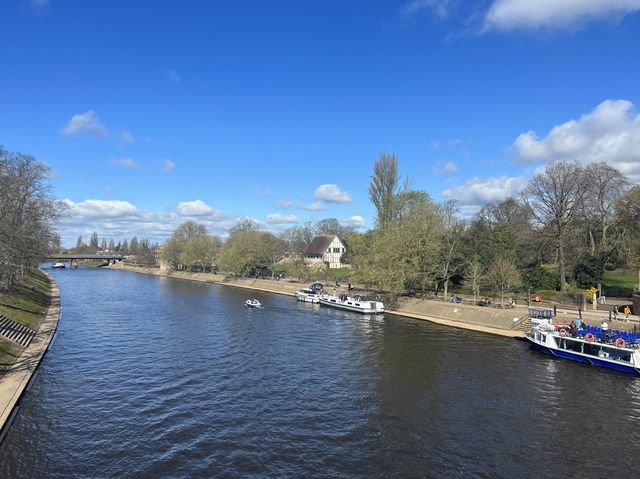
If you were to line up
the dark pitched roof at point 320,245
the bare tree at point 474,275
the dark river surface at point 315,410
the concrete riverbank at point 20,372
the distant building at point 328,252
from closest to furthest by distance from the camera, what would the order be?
the dark river surface at point 315,410
the concrete riverbank at point 20,372
the bare tree at point 474,275
the distant building at point 328,252
the dark pitched roof at point 320,245

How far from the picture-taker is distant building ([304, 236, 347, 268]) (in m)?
154

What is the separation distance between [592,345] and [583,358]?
1457mm

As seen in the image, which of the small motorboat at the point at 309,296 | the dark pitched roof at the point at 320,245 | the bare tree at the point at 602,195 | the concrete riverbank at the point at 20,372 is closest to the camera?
the concrete riverbank at the point at 20,372

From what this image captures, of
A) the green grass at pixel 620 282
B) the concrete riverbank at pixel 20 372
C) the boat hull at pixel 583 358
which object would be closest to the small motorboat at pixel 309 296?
the boat hull at pixel 583 358

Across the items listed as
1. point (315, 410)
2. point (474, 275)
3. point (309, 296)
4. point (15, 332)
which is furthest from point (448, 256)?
point (15, 332)

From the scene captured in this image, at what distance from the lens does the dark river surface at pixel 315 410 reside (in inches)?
831

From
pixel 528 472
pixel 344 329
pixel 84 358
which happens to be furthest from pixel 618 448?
pixel 84 358

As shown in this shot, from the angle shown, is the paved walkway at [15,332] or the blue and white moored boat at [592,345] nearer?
the blue and white moored boat at [592,345]

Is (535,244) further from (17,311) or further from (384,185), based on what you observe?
(17,311)

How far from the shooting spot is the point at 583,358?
134 feet

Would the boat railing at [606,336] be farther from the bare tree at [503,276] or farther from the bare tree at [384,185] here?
the bare tree at [384,185]

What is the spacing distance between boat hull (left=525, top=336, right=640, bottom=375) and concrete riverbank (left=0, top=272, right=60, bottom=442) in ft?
144

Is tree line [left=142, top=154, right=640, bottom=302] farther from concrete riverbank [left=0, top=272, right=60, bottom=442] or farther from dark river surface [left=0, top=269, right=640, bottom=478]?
concrete riverbank [left=0, top=272, right=60, bottom=442]

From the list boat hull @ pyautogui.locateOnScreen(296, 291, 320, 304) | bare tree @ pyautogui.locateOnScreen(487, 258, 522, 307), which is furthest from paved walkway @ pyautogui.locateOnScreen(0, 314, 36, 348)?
bare tree @ pyautogui.locateOnScreen(487, 258, 522, 307)
